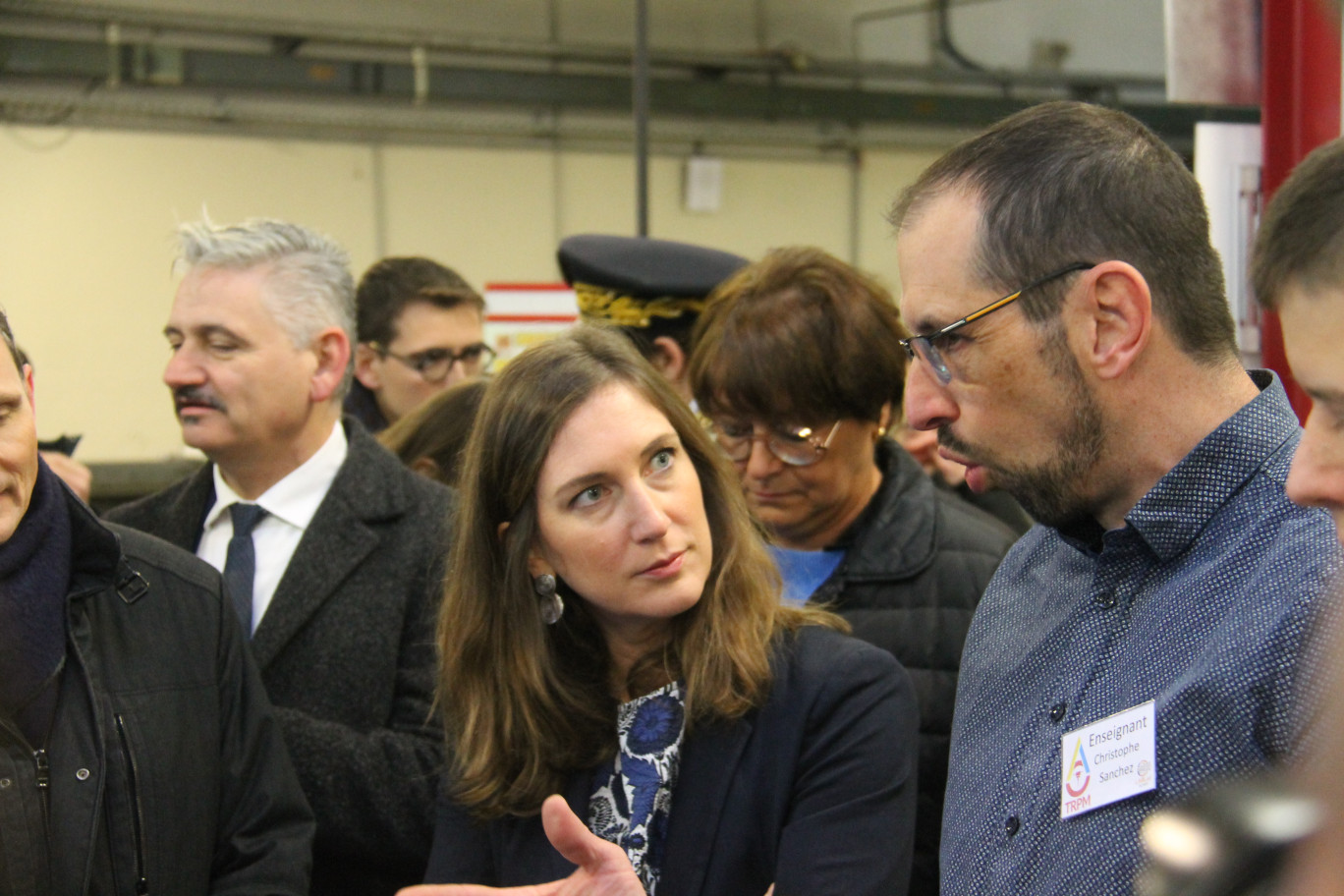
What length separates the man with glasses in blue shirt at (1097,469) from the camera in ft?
3.51

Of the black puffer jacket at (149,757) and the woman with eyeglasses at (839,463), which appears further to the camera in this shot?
the woman with eyeglasses at (839,463)

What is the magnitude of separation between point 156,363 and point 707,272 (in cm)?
516

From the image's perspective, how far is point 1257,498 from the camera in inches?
44.6

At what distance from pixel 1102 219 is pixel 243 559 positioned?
1.53m

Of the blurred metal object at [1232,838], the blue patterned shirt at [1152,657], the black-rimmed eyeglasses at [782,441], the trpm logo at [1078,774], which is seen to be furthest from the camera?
the black-rimmed eyeglasses at [782,441]

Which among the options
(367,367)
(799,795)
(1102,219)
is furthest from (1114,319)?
(367,367)

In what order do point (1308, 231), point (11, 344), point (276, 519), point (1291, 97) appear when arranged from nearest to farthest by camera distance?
point (1308, 231) → point (11, 344) → point (1291, 97) → point (276, 519)

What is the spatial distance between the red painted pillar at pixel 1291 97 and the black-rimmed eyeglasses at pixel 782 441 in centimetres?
67

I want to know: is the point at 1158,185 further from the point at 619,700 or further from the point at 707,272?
the point at 707,272

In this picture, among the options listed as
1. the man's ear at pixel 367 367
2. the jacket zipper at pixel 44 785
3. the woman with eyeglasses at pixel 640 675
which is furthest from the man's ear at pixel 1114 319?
the man's ear at pixel 367 367

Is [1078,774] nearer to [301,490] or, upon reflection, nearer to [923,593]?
[923,593]

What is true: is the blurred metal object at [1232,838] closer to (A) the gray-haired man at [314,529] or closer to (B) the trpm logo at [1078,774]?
(B) the trpm logo at [1078,774]

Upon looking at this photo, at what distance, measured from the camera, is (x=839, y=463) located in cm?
210

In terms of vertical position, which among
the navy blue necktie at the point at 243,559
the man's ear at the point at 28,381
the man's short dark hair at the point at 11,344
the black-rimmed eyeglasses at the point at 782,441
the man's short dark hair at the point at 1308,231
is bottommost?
the navy blue necktie at the point at 243,559
